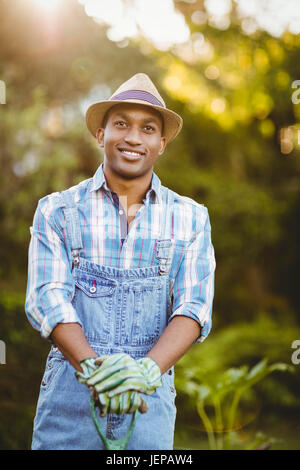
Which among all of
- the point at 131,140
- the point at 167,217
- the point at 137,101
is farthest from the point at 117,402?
the point at 137,101

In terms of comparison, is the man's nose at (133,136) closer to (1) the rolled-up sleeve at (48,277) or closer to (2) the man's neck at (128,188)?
(2) the man's neck at (128,188)

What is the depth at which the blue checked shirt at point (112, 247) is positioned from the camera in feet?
6.75

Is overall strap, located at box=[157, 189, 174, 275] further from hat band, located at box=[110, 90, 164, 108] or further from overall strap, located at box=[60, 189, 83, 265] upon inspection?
hat band, located at box=[110, 90, 164, 108]

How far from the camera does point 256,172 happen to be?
10.0 m

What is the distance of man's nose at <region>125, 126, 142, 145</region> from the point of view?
2217 millimetres

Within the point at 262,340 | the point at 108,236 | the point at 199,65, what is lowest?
the point at 108,236

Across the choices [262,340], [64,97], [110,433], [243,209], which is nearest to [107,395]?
[110,433]

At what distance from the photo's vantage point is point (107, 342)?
2076 mm

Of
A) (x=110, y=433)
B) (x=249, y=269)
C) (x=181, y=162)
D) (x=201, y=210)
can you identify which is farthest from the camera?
(x=249, y=269)

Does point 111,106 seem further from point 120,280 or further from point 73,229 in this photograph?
point 120,280

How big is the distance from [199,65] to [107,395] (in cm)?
825

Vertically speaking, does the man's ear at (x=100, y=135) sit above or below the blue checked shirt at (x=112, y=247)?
above

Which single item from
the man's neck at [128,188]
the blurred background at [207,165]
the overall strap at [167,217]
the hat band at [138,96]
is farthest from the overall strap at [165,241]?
the blurred background at [207,165]
